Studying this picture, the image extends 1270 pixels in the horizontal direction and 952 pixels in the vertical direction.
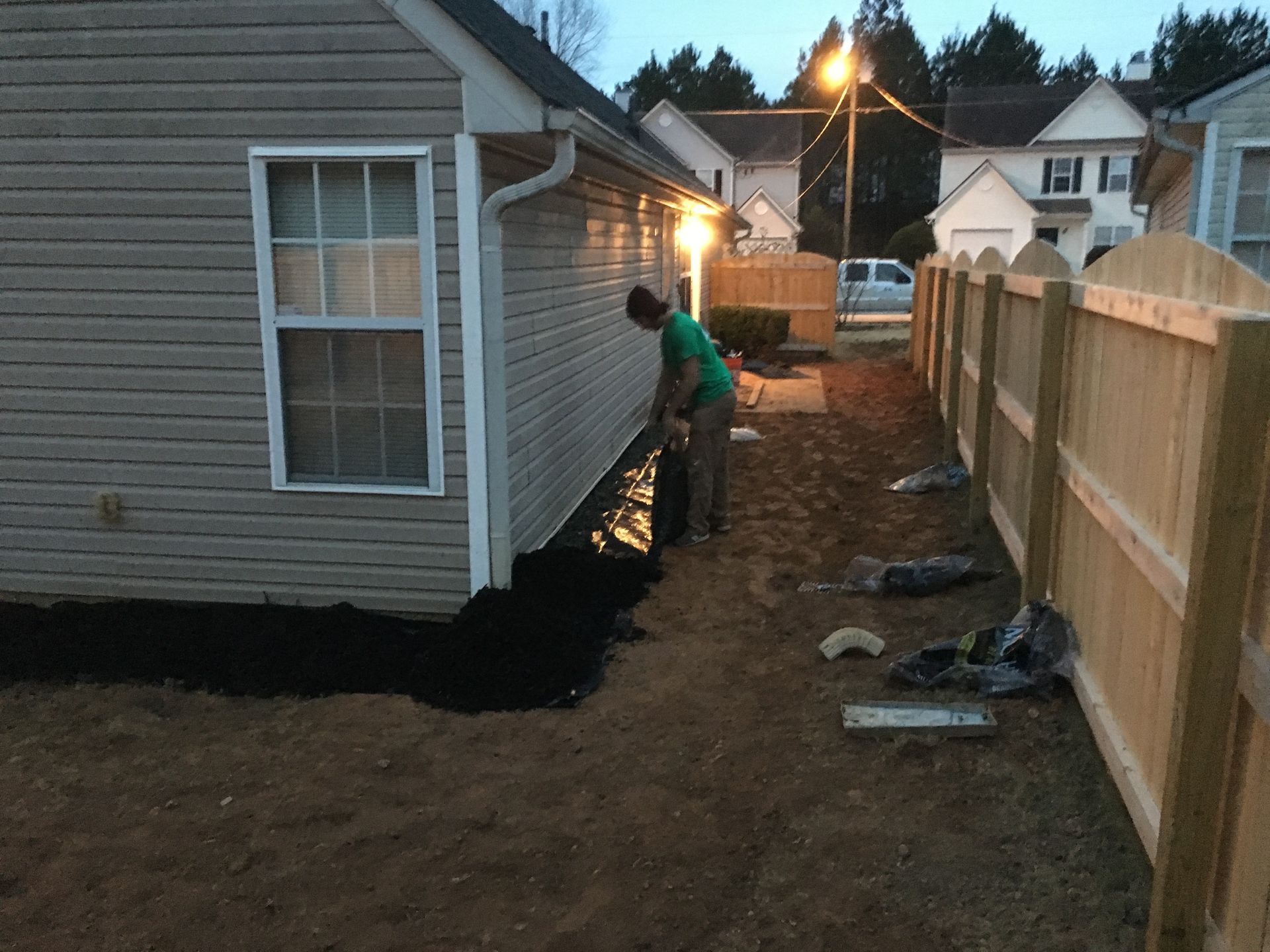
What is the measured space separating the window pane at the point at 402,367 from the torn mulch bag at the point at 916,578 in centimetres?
260

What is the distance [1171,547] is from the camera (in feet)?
9.72

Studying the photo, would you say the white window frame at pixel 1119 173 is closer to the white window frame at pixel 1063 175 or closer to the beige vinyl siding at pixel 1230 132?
the white window frame at pixel 1063 175

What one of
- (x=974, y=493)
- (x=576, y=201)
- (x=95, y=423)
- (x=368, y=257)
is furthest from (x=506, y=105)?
(x=974, y=493)

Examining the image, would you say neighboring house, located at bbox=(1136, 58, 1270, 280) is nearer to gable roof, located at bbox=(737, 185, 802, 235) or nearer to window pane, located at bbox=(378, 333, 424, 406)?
window pane, located at bbox=(378, 333, 424, 406)

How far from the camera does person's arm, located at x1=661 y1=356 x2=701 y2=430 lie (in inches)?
270

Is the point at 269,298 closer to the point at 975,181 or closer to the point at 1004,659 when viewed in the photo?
the point at 1004,659

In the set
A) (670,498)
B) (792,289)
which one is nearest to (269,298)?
(670,498)

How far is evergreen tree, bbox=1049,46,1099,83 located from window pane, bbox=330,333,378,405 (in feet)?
222

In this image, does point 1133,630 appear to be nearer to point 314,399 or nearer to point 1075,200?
point 314,399

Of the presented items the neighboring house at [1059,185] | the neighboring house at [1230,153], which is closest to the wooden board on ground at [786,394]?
the neighboring house at [1230,153]

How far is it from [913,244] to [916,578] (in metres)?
34.0

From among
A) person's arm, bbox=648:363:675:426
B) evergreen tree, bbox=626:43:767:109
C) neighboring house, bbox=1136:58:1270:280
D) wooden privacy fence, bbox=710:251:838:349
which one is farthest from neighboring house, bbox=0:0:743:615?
evergreen tree, bbox=626:43:767:109

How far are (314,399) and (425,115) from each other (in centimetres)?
168

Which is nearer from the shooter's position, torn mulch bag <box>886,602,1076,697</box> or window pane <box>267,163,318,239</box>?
torn mulch bag <box>886,602,1076,697</box>
